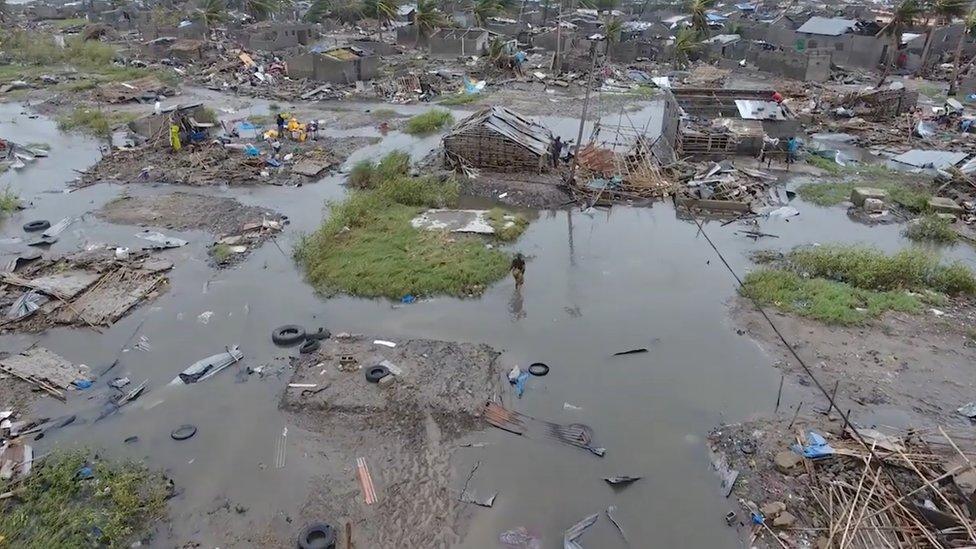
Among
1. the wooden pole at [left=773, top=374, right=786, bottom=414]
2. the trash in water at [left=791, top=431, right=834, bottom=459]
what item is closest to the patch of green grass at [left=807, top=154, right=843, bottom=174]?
the wooden pole at [left=773, top=374, right=786, bottom=414]

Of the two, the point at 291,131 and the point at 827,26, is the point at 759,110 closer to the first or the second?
the point at 291,131

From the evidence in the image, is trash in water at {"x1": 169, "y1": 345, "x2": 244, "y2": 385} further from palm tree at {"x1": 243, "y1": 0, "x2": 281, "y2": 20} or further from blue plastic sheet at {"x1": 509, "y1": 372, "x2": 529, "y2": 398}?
palm tree at {"x1": 243, "y1": 0, "x2": 281, "y2": 20}

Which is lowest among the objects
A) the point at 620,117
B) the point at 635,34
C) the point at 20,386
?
the point at 20,386

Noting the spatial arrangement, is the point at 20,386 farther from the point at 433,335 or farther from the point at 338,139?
the point at 338,139

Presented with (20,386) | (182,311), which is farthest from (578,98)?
(20,386)

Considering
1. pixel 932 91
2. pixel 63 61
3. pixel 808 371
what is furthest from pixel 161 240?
pixel 932 91

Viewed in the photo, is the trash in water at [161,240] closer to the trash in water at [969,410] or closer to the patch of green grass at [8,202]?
the patch of green grass at [8,202]
